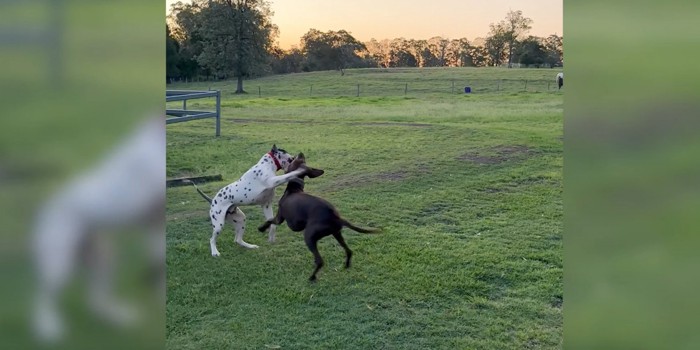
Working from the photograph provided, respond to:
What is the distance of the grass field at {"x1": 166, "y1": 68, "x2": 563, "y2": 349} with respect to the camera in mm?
3967

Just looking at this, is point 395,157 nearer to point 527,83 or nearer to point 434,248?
point 434,248

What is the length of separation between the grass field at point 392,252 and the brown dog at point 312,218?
31 centimetres

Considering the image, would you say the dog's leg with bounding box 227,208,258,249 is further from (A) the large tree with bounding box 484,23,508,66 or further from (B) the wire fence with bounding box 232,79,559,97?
(B) the wire fence with bounding box 232,79,559,97

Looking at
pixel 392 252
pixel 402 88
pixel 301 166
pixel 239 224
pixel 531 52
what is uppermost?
pixel 531 52

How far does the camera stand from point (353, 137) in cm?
1278

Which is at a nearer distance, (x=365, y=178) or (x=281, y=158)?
(x=281, y=158)

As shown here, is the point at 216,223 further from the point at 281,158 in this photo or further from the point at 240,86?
the point at 240,86
